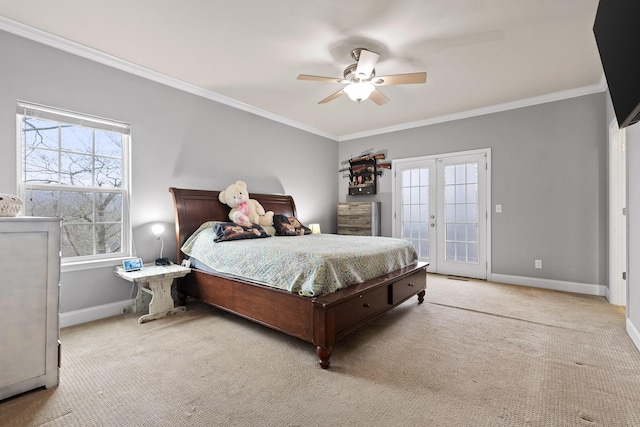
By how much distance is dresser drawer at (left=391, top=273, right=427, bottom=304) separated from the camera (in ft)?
9.46

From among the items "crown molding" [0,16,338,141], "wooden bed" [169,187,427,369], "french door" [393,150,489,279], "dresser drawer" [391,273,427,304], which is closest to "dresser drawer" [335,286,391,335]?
"wooden bed" [169,187,427,369]

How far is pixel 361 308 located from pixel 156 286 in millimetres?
2062

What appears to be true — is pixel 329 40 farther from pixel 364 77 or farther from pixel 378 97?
pixel 378 97

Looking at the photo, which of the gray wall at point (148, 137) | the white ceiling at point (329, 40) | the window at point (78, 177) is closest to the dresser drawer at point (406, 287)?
the white ceiling at point (329, 40)

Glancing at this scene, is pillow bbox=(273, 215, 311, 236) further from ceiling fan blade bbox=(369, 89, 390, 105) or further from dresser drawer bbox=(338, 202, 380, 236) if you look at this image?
ceiling fan blade bbox=(369, 89, 390, 105)

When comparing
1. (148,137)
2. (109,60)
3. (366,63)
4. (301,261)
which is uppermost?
(109,60)

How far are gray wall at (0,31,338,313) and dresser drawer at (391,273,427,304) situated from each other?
2648 millimetres

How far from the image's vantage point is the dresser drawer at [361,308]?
2.20 meters

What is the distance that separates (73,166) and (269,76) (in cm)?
223

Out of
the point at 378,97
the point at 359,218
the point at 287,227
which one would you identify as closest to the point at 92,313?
the point at 287,227

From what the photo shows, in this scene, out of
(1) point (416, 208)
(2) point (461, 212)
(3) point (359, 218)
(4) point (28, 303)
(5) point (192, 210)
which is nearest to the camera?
(4) point (28, 303)

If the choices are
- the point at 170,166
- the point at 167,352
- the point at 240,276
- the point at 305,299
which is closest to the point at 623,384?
the point at 305,299

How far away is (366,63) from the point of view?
9.15ft

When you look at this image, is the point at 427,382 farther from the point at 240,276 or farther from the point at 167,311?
the point at 167,311
